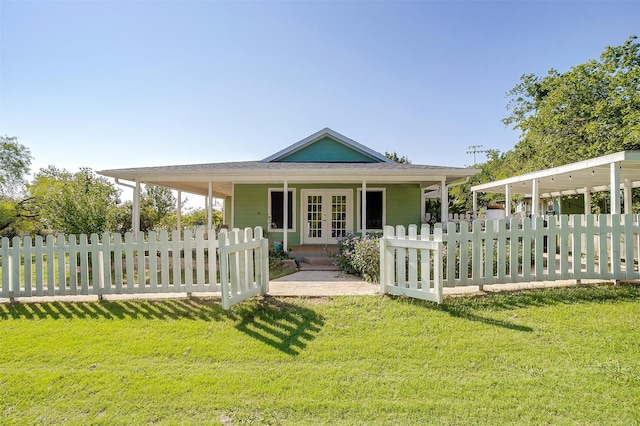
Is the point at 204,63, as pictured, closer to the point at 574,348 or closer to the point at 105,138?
the point at 105,138

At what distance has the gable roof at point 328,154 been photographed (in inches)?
485

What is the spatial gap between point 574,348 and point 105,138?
2065 cm

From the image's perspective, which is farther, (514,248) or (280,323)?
(514,248)

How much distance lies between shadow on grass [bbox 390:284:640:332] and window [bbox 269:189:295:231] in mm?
7349

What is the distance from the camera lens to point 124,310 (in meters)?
4.06

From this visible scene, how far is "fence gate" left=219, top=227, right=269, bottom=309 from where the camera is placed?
375 centimetres

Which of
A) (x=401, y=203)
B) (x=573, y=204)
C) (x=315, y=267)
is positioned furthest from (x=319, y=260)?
(x=573, y=204)

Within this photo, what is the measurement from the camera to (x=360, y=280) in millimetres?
5891

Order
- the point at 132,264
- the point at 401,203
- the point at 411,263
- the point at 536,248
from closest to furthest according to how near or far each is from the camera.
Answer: the point at 411,263 → the point at 132,264 → the point at 536,248 → the point at 401,203

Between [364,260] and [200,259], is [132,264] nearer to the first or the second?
[200,259]

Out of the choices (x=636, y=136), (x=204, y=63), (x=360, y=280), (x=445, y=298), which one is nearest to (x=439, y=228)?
(x=445, y=298)

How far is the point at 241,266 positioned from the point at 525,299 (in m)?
4.15

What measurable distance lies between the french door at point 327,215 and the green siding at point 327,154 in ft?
6.86

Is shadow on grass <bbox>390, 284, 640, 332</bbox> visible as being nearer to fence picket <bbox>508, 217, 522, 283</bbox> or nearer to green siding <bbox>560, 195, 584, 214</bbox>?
fence picket <bbox>508, 217, 522, 283</bbox>
